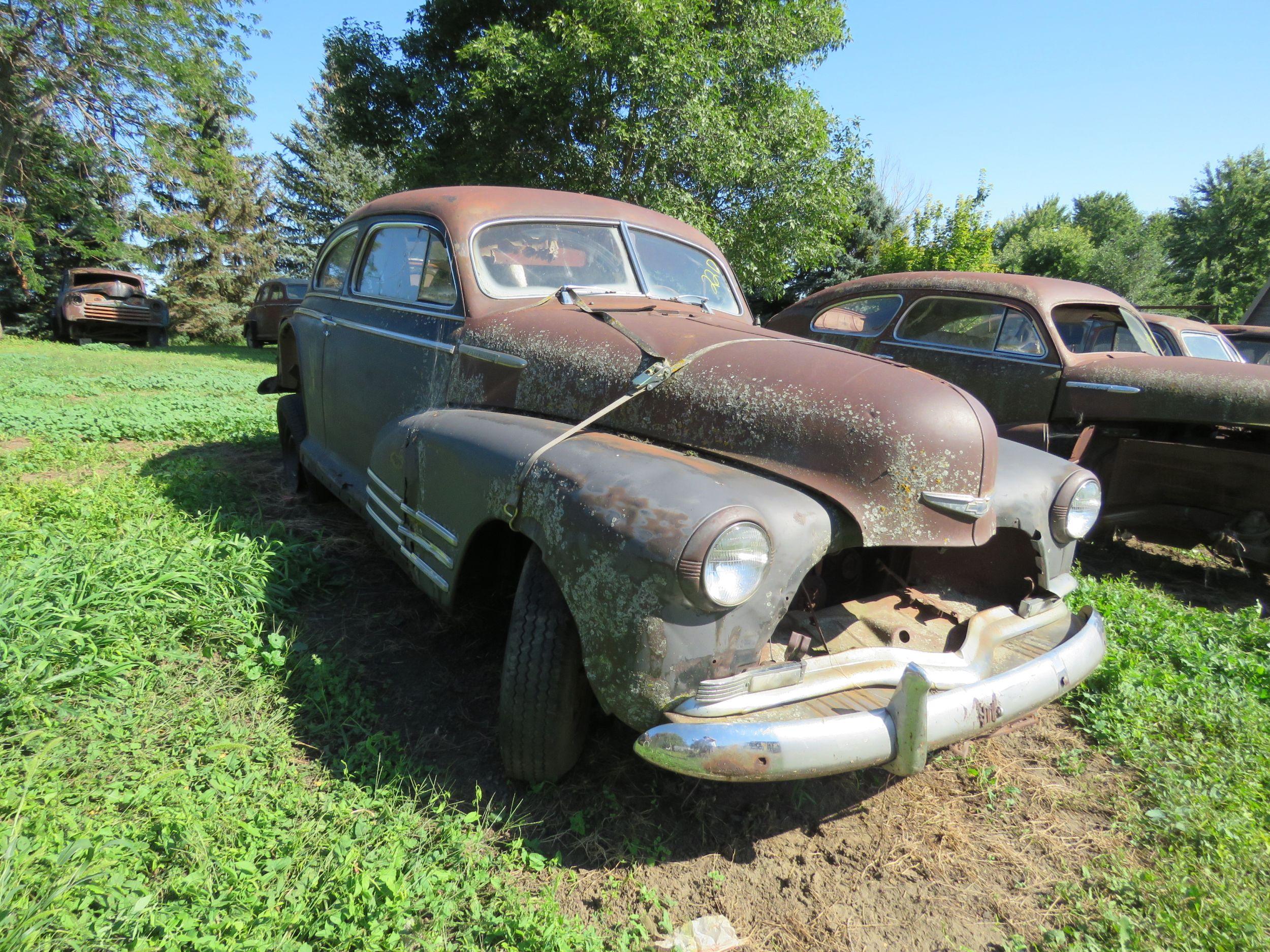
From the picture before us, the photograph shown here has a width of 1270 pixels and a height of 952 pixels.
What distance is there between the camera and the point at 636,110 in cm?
1132

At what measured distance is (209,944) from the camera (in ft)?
5.38

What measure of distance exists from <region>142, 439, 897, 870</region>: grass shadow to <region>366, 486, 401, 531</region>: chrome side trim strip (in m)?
0.47

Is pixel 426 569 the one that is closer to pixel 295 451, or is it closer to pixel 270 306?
pixel 295 451

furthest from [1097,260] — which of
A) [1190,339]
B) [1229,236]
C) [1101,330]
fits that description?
[1101,330]

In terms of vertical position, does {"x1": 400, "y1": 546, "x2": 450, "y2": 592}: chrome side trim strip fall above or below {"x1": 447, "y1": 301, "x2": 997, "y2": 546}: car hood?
below

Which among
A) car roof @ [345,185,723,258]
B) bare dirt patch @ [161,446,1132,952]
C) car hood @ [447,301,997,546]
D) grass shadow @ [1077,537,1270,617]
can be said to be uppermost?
car roof @ [345,185,723,258]

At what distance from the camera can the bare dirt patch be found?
77.7 inches

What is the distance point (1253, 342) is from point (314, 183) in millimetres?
25845

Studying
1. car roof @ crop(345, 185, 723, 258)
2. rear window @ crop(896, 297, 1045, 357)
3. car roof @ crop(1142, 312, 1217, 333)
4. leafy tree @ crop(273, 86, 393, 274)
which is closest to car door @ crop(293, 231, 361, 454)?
car roof @ crop(345, 185, 723, 258)

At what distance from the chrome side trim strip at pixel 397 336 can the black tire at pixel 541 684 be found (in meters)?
1.31

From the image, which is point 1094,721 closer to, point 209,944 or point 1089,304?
point 209,944

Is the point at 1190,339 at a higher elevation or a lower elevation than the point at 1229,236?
lower

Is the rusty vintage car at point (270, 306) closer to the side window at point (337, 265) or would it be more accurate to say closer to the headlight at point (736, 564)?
the side window at point (337, 265)

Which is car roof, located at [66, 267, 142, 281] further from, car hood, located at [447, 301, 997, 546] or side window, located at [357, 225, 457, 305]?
car hood, located at [447, 301, 997, 546]
